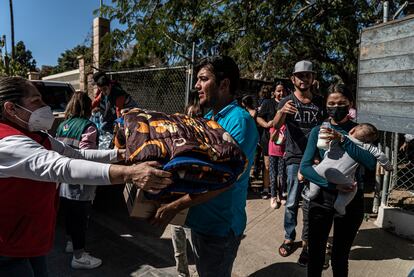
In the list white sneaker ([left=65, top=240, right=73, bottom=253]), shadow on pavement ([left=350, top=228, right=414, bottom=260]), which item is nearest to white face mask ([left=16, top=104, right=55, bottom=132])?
white sneaker ([left=65, top=240, right=73, bottom=253])

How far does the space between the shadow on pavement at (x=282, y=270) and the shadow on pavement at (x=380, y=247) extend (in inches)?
24.8

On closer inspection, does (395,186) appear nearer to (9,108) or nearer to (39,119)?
(39,119)

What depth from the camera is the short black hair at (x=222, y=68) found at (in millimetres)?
1993

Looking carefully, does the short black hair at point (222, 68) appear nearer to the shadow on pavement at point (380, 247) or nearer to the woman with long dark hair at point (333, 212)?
the woman with long dark hair at point (333, 212)

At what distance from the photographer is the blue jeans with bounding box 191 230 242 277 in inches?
74.7

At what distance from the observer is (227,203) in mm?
1879

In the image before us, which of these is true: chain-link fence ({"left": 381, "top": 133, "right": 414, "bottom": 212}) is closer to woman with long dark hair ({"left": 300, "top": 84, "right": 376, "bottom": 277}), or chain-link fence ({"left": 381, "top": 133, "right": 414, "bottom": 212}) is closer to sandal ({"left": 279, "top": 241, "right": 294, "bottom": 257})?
sandal ({"left": 279, "top": 241, "right": 294, "bottom": 257})

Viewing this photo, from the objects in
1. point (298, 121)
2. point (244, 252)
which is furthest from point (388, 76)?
point (244, 252)

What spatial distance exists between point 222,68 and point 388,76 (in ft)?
8.98

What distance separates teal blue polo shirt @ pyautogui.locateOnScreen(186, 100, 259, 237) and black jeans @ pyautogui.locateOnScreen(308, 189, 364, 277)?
100 centimetres

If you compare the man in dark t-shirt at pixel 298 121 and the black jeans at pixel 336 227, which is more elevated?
the man in dark t-shirt at pixel 298 121

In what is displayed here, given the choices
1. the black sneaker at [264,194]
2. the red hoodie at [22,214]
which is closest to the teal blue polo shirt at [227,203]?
the red hoodie at [22,214]

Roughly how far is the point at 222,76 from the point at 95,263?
249cm

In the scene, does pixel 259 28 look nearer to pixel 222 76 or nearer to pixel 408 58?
pixel 408 58
